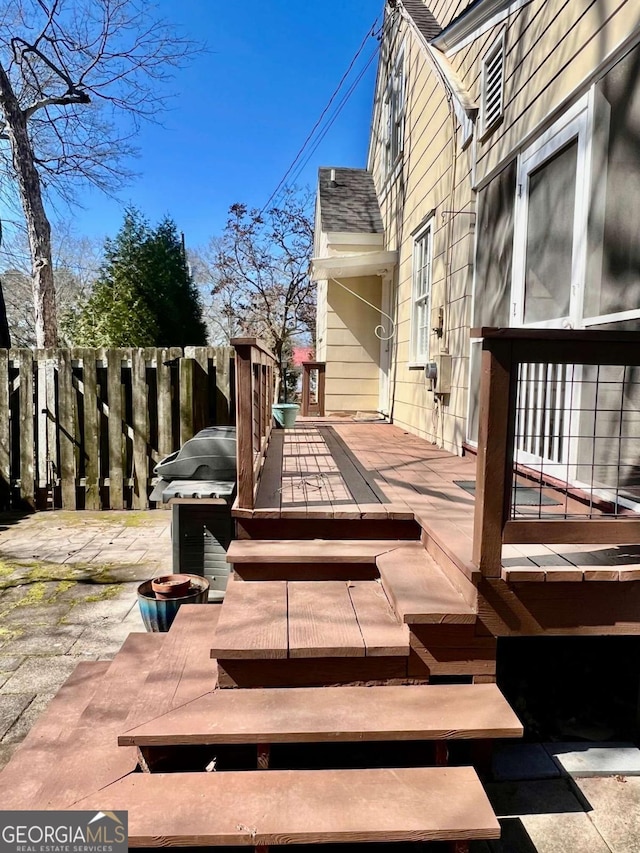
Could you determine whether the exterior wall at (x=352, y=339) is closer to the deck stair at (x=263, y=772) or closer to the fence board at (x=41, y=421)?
the fence board at (x=41, y=421)

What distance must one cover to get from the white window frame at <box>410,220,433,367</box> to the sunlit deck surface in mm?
1192

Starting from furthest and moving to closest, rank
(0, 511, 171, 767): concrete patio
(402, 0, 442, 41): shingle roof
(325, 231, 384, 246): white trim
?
1. (325, 231, 384, 246): white trim
2. (402, 0, 442, 41): shingle roof
3. (0, 511, 171, 767): concrete patio

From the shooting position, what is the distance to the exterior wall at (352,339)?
8.63 m

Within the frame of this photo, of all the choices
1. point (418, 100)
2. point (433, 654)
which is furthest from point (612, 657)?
point (418, 100)

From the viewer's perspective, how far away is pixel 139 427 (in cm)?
599

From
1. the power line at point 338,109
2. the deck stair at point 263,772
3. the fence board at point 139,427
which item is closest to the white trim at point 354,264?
the fence board at point 139,427

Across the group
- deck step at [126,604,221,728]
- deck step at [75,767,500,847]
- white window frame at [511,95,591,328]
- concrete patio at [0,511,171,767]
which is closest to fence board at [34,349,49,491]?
concrete patio at [0,511,171,767]

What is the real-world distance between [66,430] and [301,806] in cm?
528

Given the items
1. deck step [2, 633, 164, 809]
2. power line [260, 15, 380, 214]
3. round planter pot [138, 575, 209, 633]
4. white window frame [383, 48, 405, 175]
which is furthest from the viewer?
power line [260, 15, 380, 214]

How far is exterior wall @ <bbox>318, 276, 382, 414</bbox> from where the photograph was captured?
8.63m

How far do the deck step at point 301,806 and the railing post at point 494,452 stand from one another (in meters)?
0.71

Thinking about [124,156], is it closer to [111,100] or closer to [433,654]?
[111,100]

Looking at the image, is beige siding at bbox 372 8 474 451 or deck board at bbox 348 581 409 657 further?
beige siding at bbox 372 8 474 451

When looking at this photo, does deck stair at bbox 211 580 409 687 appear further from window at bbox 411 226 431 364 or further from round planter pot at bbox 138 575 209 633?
window at bbox 411 226 431 364
